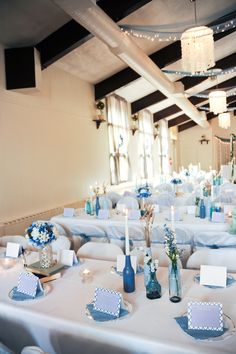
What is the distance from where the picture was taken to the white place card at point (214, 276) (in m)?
1.81

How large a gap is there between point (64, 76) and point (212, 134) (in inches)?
446

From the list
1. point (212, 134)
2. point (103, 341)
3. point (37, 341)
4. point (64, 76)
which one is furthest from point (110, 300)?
point (212, 134)

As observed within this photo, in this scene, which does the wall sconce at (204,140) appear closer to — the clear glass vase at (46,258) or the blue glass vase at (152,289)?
the clear glass vase at (46,258)

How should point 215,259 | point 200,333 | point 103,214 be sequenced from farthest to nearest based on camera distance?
point 103,214, point 215,259, point 200,333

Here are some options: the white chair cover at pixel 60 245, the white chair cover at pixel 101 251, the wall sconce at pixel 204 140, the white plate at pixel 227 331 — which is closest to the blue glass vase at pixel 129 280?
the white plate at pixel 227 331

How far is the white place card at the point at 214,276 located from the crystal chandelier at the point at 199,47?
7.65ft

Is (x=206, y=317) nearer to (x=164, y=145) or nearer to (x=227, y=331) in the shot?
(x=227, y=331)

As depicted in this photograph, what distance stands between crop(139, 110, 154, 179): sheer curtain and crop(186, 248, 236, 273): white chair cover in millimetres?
8380

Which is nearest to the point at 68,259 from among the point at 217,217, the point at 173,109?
the point at 217,217

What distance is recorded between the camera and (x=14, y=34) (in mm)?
4199

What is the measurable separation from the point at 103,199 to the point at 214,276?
294cm

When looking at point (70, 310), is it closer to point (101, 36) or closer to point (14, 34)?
point (101, 36)

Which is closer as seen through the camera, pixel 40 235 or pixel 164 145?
pixel 40 235

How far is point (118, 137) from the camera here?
28.4 feet
